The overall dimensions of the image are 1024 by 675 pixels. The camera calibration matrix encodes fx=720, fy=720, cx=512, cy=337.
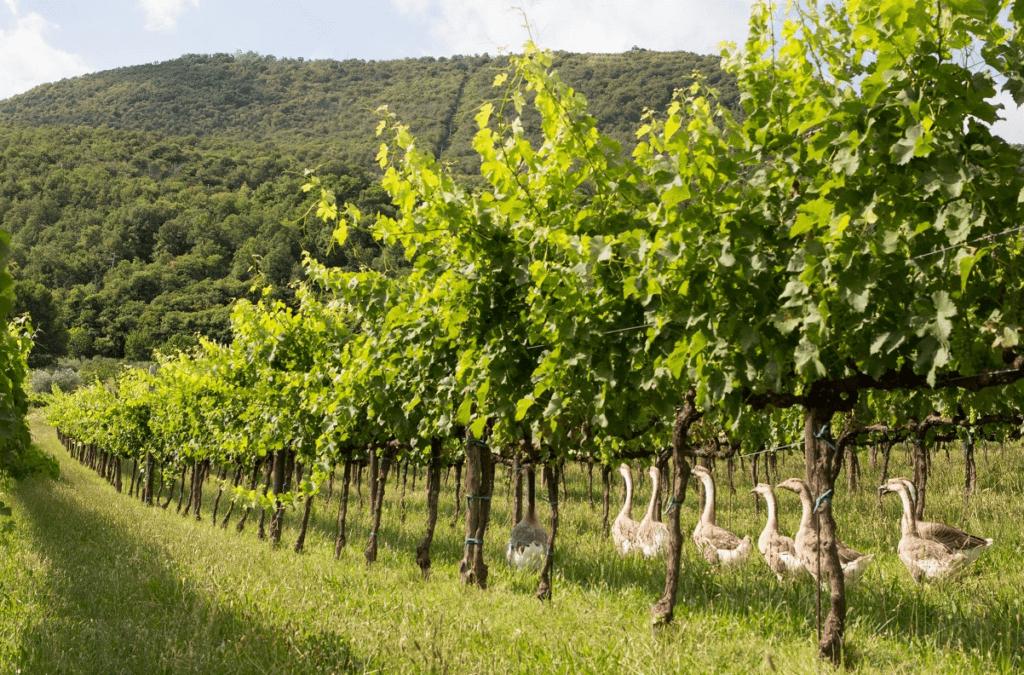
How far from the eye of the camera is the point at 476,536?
8.07m

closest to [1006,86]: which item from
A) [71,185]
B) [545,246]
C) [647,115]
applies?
[647,115]

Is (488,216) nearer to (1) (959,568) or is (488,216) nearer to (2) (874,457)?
(1) (959,568)

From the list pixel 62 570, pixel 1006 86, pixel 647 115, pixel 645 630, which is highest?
pixel 647 115

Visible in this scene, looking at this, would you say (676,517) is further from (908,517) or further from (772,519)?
(908,517)

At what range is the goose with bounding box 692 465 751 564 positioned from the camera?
8.67m

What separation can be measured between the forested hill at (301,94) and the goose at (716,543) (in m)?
108

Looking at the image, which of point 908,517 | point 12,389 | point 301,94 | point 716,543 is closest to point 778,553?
point 716,543

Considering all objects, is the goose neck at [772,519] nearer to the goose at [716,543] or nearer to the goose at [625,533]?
the goose at [716,543]

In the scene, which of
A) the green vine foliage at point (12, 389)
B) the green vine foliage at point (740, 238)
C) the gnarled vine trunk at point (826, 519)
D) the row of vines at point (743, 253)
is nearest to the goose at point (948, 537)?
the row of vines at point (743, 253)

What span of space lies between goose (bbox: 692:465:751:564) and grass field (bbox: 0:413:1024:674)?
270mm

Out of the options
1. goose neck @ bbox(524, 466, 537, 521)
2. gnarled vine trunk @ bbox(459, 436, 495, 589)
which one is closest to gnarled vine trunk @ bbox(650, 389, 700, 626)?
gnarled vine trunk @ bbox(459, 436, 495, 589)

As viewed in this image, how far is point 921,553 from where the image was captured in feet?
25.1

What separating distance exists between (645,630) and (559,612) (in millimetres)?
1085

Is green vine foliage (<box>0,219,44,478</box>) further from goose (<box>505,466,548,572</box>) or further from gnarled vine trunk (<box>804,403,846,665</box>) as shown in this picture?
goose (<box>505,466,548,572</box>)
